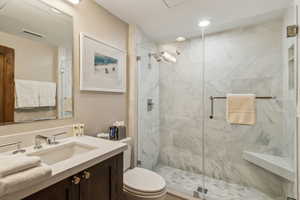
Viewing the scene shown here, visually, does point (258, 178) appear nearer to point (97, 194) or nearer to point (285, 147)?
point (285, 147)

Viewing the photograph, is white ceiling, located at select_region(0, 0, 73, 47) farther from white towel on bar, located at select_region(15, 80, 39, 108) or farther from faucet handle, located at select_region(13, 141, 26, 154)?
faucet handle, located at select_region(13, 141, 26, 154)

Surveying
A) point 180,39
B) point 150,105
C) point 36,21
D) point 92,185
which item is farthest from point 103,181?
point 180,39

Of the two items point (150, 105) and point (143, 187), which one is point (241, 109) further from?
point (143, 187)

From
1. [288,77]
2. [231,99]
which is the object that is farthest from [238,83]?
[288,77]

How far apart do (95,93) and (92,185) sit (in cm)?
97

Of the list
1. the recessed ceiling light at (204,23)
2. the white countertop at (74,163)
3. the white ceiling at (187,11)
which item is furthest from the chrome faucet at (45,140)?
the recessed ceiling light at (204,23)

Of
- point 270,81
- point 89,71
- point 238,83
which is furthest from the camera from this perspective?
point 238,83

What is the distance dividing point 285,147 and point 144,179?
63.0 inches

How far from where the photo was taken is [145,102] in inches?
93.2

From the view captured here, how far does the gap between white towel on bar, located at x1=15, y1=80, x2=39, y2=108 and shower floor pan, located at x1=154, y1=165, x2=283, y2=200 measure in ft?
5.94

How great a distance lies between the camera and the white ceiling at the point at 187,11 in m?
1.61

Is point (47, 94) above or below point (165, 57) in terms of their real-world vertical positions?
below

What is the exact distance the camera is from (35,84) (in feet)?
3.89

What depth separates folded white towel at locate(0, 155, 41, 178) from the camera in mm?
600
